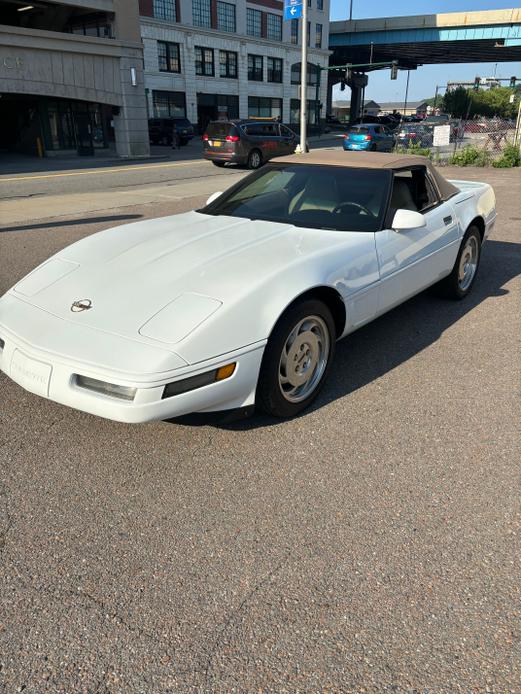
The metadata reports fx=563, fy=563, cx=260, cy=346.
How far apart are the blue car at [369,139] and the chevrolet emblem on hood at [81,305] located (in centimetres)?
2618

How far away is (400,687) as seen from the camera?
1754 mm

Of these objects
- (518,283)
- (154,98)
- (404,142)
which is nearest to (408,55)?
(154,98)

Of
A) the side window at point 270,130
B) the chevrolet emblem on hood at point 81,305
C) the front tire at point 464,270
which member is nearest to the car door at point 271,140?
the side window at point 270,130

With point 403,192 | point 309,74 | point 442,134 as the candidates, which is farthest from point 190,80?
point 403,192

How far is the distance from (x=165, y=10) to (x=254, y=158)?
29247 mm

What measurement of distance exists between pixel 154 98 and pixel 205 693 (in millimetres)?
47288

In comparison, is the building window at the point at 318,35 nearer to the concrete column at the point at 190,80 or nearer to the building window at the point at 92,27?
the concrete column at the point at 190,80

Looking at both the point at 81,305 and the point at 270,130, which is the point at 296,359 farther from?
the point at 270,130

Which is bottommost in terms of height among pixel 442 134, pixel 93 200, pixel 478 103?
pixel 93 200

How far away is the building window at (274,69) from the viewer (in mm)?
52719

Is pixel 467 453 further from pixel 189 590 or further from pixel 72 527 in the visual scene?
pixel 72 527

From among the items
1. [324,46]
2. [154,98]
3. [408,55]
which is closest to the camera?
[154,98]

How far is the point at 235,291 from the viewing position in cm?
285

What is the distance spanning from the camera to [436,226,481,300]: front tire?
16.7 ft
